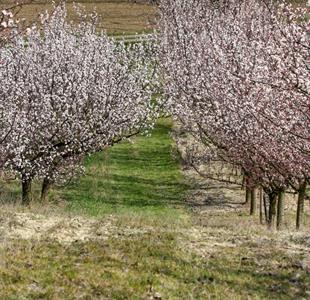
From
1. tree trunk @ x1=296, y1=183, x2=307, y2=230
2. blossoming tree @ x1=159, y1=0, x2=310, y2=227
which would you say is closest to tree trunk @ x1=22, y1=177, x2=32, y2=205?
blossoming tree @ x1=159, y1=0, x2=310, y2=227

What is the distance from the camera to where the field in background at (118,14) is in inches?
2785

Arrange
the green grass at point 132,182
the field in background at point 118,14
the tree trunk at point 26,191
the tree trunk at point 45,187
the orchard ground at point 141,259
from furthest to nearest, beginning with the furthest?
the field in background at point 118,14, the green grass at point 132,182, the tree trunk at point 45,187, the tree trunk at point 26,191, the orchard ground at point 141,259

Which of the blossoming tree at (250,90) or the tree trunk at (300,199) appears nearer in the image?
the blossoming tree at (250,90)

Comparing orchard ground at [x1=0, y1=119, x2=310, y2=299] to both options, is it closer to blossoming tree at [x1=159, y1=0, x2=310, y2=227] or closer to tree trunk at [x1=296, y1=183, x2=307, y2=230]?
blossoming tree at [x1=159, y1=0, x2=310, y2=227]

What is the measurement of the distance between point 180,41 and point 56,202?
12.9 m

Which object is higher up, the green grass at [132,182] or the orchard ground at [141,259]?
the orchard ground at [141,259]

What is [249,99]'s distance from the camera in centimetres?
1756

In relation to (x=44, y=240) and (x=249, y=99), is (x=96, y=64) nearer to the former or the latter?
(x=249, y=99)

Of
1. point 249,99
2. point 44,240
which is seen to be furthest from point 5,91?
point 44,240

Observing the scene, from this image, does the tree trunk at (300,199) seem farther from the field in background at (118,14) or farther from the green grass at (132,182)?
the field in background at (118,14)

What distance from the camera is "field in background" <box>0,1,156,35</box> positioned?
70.8 m

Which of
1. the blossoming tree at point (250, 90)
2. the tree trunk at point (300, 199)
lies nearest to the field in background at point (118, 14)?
the blossoming tree at point (250, 90)

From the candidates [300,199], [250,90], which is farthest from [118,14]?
[300,199]

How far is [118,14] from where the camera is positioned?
3182 inches
